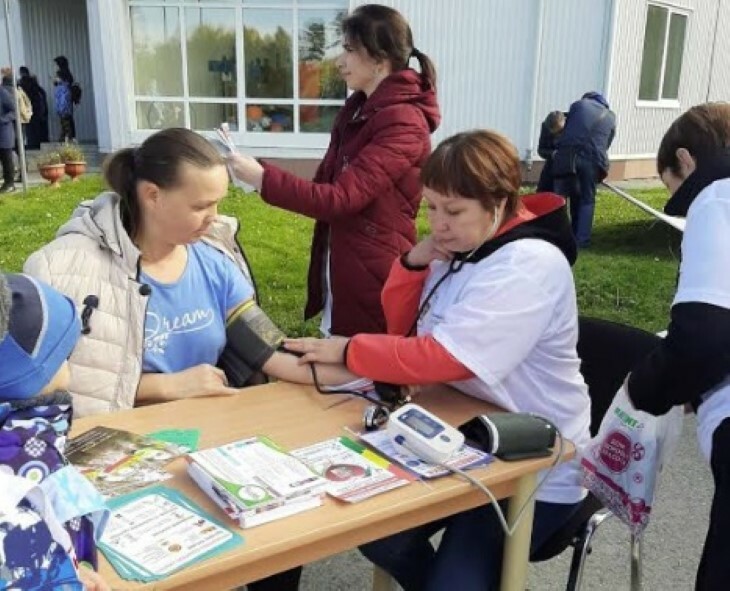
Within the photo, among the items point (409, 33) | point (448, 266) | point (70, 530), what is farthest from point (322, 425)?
point (409, 33)

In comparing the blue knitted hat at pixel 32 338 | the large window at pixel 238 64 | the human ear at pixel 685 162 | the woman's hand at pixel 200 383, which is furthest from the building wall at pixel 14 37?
the blue knitted hat at pixel 32 338

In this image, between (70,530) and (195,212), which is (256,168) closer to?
(195,212)

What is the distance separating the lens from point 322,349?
7.04 ft

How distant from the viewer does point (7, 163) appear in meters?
10.3

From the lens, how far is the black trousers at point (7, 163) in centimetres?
1029

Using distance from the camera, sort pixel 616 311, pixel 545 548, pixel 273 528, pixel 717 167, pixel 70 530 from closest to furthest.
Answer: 1. pixel 70 530
2. pixel 273 528
3. pixel 717 167
4. pixel 545 548
5. pixel 616 311

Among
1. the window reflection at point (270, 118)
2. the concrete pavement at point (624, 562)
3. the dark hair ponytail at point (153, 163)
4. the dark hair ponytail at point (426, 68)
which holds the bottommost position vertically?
the concrete pavement at point (624, 562)

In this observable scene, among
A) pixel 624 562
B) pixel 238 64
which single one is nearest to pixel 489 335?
pixel 624 562

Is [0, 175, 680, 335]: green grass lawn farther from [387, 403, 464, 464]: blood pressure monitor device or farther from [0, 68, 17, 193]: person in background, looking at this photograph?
[387, 403, 464, 464]: blood pressure monitor device

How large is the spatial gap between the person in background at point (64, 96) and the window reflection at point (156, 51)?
2.10m

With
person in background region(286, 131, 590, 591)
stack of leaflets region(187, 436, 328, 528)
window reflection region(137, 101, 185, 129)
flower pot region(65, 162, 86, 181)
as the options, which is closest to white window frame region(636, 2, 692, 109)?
window reflection region(137, 101, 185, 129)

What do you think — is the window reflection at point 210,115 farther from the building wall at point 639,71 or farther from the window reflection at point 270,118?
the building wall at point 639,71

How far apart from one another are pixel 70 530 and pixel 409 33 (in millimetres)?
2287

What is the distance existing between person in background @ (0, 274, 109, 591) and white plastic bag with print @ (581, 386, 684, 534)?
1220mm
